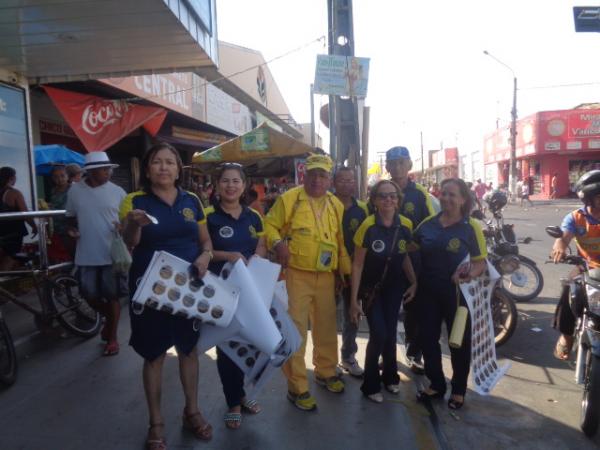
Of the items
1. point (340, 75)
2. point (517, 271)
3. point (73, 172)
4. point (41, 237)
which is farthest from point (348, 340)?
point (73, 172)

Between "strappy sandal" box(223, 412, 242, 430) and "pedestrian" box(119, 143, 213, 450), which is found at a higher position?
"pedestrian" box(119, 143, 213, 450)

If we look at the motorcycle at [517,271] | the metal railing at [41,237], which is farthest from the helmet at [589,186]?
the metal railing at [41,237]

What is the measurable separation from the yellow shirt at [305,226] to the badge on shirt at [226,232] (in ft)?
1.48

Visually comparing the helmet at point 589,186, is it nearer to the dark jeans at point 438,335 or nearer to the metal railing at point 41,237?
the dark jeans at point 438,335

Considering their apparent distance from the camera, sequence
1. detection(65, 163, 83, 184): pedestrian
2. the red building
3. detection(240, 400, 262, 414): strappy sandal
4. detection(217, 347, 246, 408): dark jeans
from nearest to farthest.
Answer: detection(217, 347, 246, 408): dark jeans, detection(240, 400, 262, 414): strappy sandal, detection(65, 163, 83, 184): pedestrian, the red building

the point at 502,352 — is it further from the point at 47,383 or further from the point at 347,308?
the point at 47,383

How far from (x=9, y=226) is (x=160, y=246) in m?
3.69

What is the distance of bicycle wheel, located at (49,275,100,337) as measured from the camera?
4.71 metres

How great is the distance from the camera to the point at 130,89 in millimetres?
9273

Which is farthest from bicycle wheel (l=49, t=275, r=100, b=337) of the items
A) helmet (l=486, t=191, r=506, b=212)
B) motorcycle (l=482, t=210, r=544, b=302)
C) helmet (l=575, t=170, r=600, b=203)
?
helmet (l=486, t=191, r=506, b=212)

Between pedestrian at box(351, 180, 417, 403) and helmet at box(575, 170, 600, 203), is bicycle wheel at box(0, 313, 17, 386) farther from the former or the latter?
helmet at box(575, 170, 600, 203)

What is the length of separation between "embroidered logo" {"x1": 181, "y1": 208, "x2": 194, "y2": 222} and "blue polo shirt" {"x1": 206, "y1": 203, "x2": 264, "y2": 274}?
0.23m

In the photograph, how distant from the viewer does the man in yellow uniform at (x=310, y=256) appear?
3.44 metres

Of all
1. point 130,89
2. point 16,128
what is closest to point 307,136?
point 130,89
